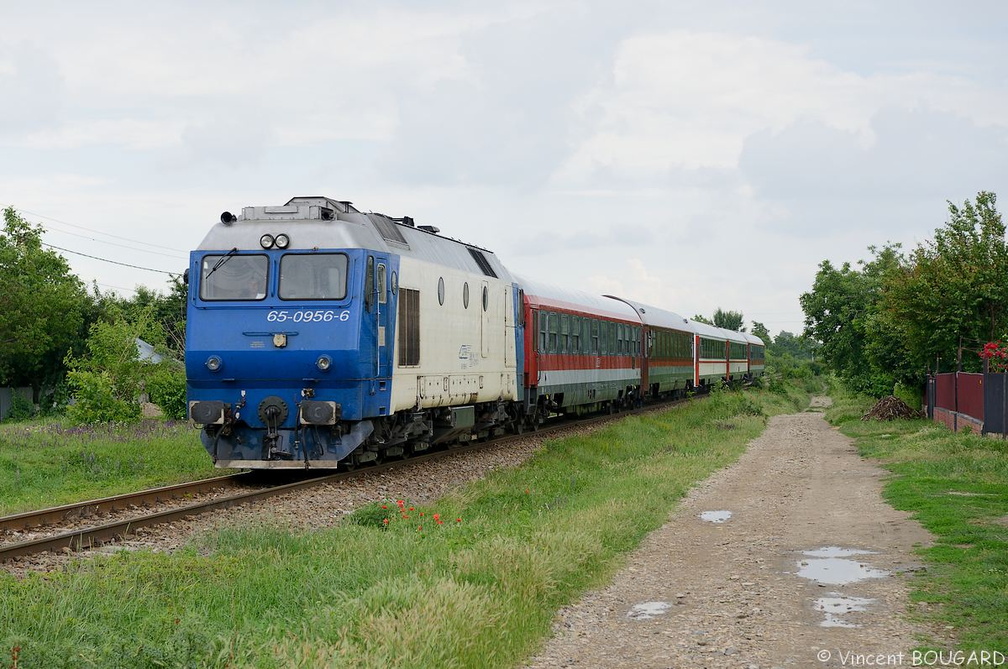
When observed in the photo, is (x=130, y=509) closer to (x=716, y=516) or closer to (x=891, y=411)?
(x=716, y=516)

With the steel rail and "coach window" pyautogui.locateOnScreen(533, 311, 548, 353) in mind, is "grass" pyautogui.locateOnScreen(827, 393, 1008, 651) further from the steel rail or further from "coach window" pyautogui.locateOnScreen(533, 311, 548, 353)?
the steel rail

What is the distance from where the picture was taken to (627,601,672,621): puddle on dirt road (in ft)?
25.6

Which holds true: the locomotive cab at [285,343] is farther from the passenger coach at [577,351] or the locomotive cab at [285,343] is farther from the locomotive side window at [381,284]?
the passenger coach at [577,351]

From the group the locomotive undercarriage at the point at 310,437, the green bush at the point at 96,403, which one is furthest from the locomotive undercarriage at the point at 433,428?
the green bush at the point at 96,403

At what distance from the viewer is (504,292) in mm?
21016

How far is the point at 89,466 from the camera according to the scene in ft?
53.5

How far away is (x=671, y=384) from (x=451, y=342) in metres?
24.4

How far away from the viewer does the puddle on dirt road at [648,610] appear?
25.6ft

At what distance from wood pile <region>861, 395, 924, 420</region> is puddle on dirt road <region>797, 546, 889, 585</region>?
22.6m

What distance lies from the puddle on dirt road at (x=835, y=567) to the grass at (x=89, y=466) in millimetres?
8939

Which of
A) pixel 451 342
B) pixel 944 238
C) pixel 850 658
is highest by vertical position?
pixel 944 238

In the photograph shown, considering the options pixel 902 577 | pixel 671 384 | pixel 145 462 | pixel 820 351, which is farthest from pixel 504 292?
pixel 820 351

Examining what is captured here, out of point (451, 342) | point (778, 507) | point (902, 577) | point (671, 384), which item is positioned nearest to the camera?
point (902, 577)

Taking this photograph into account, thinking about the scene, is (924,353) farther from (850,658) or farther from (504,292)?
(850,658)
